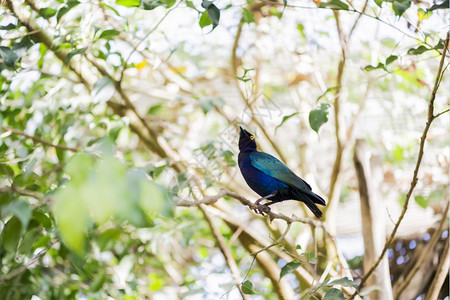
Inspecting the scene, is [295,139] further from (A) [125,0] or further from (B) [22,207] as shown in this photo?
(B) [22,207]

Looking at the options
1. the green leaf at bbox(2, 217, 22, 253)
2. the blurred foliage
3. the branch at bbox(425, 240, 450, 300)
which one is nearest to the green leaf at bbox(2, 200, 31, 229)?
the blurred foliage

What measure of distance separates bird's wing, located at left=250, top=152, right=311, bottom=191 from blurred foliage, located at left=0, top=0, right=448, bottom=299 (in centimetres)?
19

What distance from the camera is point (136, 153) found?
11.3 ft

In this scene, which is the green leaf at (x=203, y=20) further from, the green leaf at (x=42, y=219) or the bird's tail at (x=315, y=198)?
the green leaf at (x=42, y=219)

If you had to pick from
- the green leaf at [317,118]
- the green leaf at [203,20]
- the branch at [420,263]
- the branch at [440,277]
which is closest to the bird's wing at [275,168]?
the green leaf at [317,118]

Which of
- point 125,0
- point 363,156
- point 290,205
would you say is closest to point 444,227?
point 363,156

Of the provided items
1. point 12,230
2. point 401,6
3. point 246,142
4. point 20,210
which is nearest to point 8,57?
point 12,230

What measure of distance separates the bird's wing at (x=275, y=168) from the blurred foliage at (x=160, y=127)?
0.19 meters

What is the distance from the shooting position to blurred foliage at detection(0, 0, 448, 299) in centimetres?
135

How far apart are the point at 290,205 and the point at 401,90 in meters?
0.95

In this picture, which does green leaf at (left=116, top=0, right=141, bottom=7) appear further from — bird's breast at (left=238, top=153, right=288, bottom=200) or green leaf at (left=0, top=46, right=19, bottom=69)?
bird's breast at (left=238, top=153, right=288, bottom=200)

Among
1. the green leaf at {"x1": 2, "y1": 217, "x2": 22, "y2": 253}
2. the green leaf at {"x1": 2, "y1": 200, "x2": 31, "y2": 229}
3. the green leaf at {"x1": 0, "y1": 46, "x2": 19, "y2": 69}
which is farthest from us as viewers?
the green leaf at {"x1": 0, "y1": 46, "x2": 19, "y2": 69}

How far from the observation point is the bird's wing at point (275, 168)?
1.30m

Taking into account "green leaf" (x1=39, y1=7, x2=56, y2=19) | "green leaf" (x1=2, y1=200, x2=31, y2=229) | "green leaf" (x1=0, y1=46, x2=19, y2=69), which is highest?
"green leaf" (x1=2, y1=200, x2=31, y2=229)
